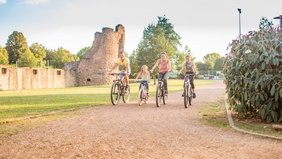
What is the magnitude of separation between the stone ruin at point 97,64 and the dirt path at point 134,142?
120 feet

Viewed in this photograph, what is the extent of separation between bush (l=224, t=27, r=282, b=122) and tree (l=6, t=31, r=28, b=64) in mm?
77267

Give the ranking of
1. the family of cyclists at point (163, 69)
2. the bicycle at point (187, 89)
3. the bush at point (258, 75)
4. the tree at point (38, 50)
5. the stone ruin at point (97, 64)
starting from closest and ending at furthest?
the bush at point (258, 75) < the bicycle at point (187, 89) < the family of cyclists at point (163, 69) < the stone ruin at point (97, 64) < the tree at point (38, 50)

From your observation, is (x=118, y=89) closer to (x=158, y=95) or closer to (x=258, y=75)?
(x=158, y=95)

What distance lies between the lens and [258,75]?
8367 millimetres

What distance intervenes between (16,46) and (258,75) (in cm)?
7972

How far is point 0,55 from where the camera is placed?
2803 inches

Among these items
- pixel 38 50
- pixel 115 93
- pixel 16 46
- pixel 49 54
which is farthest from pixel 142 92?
pixel 49 54

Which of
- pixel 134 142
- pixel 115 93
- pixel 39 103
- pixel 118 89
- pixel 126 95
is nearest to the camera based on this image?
pixel 134 142

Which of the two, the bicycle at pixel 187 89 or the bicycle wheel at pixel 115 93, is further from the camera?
the bicycle wheel at pixel 115 93

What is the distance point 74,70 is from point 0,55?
3153cm

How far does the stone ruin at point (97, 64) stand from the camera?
Answer: 4488 cm

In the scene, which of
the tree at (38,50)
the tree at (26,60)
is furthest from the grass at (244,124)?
the tree at (38,50)

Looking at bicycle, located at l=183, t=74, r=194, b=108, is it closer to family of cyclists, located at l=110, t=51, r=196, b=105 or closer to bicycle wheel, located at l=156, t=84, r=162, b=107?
family of cyclists, located at l=110, t=51, r=196, b=105

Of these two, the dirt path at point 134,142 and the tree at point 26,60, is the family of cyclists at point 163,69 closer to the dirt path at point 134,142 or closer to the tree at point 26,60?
the dirt path at point 134,142
